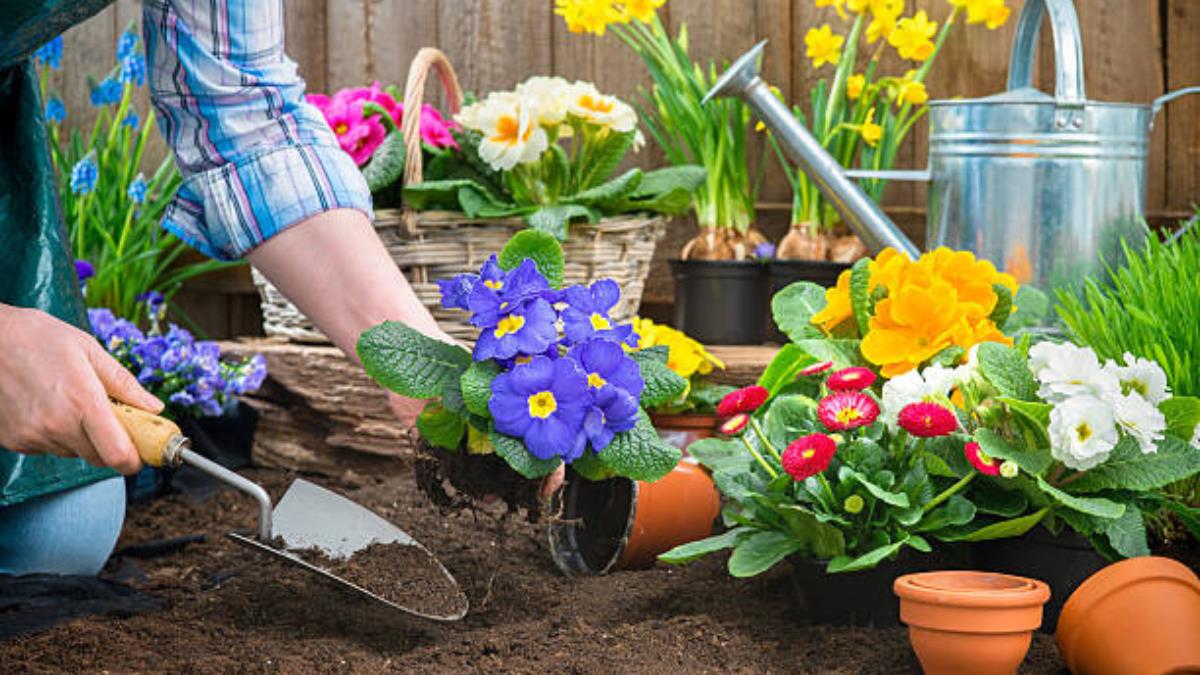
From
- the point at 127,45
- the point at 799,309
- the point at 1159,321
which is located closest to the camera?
the point at 1159,321

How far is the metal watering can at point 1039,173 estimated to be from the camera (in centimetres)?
198

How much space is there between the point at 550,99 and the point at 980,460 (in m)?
1.11

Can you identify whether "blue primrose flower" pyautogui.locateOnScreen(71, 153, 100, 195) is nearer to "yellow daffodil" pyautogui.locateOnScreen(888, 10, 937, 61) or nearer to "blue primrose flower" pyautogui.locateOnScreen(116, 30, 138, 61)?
"blue primrose flower" pyautogui.locateOnScreen(116, 30, 138, 61)

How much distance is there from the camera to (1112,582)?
1.20m

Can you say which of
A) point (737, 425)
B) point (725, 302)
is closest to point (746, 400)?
point (737, 425)

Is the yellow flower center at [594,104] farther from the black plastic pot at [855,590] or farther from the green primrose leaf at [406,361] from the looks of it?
the black plastic pot at [855,590]

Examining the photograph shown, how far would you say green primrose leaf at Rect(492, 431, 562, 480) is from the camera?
1.29m

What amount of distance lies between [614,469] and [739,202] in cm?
136

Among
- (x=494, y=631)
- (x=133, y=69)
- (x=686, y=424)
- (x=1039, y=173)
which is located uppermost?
(x=133, y=69)

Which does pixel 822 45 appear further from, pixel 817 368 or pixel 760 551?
pixel 760 551

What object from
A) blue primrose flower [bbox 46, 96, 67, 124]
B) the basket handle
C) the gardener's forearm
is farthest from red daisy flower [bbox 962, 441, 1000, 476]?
blue primrose flower [bbox 46, 96, 67, 124]

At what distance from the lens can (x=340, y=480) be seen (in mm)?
2391

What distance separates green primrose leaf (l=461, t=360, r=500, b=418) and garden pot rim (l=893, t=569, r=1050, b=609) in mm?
409

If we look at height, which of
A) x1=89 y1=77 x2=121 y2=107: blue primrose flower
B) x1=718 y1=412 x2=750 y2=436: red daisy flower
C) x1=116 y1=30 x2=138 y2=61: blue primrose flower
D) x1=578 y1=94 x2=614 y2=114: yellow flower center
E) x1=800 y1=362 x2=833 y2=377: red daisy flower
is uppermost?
x1=116 y1=30 x2=138 y2=61: blue primrose flower
